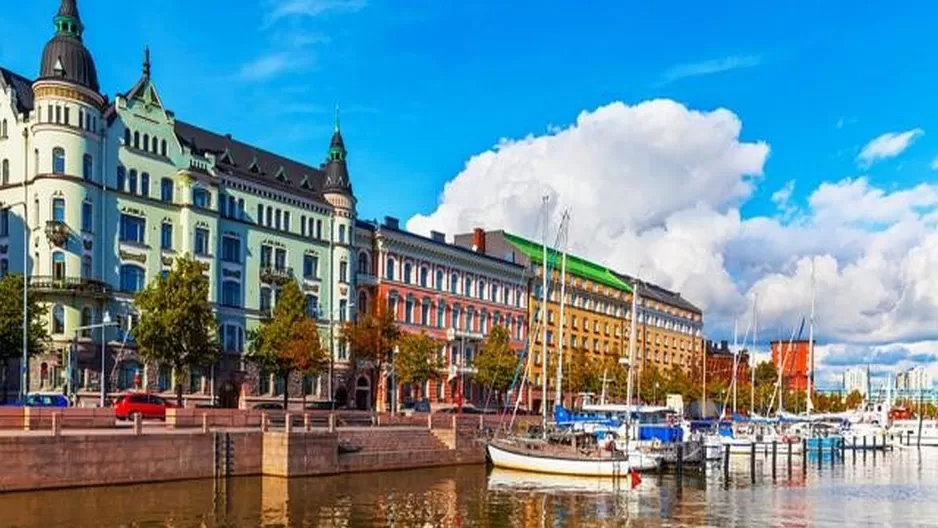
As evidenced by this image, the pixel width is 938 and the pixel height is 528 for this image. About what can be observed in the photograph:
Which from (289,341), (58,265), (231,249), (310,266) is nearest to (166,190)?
(231,249)

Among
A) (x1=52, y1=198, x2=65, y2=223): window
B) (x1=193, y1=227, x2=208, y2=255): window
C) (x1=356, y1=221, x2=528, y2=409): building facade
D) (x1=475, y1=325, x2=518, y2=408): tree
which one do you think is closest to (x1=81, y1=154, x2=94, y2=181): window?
(x1=52, y1=198, x2=65, y2=223): window

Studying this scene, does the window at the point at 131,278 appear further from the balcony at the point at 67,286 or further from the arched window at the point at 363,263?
the arched window at the point at 363,263

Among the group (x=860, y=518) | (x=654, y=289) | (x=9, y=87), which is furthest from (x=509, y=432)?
(x=654, y=289)

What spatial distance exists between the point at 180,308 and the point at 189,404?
12.9 metres

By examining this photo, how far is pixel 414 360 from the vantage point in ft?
297

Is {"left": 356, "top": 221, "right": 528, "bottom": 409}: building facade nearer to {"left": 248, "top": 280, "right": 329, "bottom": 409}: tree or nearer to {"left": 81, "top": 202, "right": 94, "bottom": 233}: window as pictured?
{"left": 248, "top": 280, "right": 329, "bottom": 409}: tree

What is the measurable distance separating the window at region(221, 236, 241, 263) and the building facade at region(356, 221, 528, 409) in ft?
43.8

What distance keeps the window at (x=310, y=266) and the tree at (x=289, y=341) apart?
8.30 meters

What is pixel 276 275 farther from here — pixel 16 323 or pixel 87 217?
pixel 16 323

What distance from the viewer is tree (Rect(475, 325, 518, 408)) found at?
10119cm

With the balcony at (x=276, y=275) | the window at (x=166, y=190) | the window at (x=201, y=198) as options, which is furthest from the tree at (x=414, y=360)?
the window at (x=166, y=190)

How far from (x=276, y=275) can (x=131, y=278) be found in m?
14.1

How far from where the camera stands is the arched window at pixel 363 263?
9888cm

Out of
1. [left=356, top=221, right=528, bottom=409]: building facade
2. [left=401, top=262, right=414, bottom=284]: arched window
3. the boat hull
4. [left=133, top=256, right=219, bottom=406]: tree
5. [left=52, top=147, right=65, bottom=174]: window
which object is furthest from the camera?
[left=401, top=262, right=414, bottom=284]: arched window
